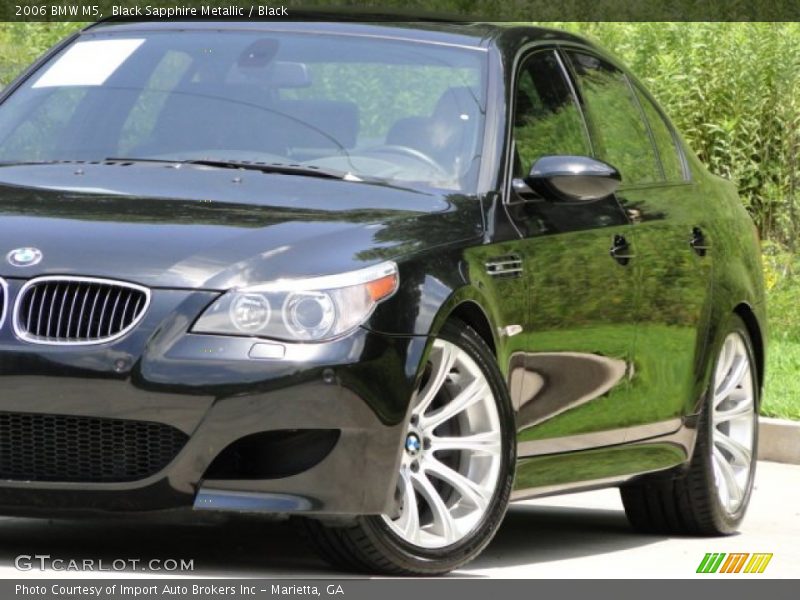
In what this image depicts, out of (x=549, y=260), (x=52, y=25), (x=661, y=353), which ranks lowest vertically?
(x=52, y=25)

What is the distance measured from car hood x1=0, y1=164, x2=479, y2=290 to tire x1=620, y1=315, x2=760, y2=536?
203 cm

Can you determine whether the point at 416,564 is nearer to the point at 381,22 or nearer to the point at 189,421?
the point at 189,421

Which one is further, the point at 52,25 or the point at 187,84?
the point at 52,25

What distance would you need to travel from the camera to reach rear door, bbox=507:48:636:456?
7133 millimetres

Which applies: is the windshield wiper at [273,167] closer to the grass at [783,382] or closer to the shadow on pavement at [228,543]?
the shadow on pavement at [228,543]

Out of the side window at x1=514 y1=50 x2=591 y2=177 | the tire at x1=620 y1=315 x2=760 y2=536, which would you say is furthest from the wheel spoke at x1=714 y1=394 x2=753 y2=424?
the side window at x1=514 y1=50 x2=591 y2=177

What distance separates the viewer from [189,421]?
235 inches

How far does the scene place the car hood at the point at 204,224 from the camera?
6098 mm

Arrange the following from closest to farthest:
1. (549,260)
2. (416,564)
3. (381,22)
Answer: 1. (416,564)
2. (549,260)
3. (381,22)

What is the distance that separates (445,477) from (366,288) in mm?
737

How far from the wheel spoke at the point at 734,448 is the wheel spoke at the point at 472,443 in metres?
2.23

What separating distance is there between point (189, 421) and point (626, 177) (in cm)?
285

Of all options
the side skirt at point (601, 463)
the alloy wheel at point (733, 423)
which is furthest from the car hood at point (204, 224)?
the alloy wheel at point (733, 423)
